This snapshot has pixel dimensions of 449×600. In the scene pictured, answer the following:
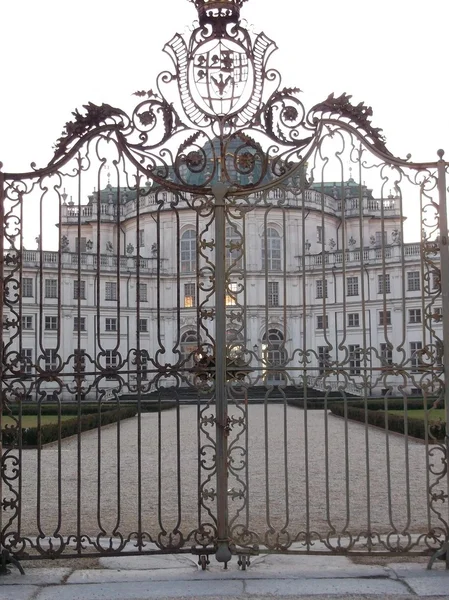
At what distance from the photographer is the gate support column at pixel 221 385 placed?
16.7 ft

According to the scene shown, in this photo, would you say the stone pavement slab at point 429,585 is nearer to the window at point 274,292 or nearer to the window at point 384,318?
the window at point 384,318

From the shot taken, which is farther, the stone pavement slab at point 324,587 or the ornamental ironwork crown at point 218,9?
the ornamental ironwork crown at point 218,9

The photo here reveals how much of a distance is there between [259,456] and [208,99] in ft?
28.8

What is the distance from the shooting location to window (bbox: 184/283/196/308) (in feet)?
121

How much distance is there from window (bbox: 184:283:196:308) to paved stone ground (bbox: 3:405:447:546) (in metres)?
20.4

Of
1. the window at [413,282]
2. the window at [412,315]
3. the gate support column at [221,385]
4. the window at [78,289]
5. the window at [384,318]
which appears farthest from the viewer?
the window at [412,315]

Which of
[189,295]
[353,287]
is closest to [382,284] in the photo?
[353,287]

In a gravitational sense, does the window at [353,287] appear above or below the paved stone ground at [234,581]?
above

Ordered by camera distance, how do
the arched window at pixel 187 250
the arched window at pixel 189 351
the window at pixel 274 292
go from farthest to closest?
the window at pixel 274 292 < the arched window at pixel 187 250 < the arched window at pixel 189 351

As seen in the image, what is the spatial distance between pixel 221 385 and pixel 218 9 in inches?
113

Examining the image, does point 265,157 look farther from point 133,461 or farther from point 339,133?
point 133,461

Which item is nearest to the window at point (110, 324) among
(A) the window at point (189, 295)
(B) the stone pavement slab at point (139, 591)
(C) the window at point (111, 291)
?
(C) the window at point (111, 291)

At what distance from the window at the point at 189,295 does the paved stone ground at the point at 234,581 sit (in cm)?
3148

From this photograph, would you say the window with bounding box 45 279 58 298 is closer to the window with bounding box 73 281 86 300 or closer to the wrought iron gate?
the window with bounding box 73 281 86 300
